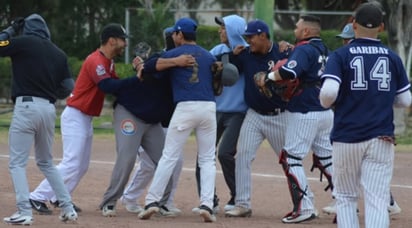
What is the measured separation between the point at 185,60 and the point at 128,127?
0.93 meters

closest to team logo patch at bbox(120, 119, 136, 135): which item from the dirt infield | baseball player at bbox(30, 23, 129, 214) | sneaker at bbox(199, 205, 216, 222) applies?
baseball player at bbox(30, 23, 129, 214)

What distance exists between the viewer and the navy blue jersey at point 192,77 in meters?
9.84

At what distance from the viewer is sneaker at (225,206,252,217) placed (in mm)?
10516

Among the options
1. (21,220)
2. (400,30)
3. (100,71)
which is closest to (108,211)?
(21,220)

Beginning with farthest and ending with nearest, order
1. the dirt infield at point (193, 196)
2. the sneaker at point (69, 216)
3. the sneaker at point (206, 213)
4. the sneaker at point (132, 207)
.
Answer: the sneaker at point (132, 207) → the dirt infield at point (193, 196) → the sneaker at point (206, 213) → the sneaker at point (69, 216)

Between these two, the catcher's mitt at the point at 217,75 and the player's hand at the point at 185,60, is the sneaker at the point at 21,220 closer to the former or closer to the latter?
the player's hand at the point at 185,60

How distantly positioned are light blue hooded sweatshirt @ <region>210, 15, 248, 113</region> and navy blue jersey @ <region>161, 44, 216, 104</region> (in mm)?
758

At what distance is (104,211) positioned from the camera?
404 inches

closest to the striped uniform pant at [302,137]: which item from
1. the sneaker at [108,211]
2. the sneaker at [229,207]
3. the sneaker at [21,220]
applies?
the sneaker at [229,207]

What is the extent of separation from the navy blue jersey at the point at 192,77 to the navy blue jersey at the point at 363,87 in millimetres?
2457

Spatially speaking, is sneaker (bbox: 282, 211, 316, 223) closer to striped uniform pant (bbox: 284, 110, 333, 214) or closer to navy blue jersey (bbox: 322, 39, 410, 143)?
striped uniform pant (bbox: 284, 110, 333, 214)

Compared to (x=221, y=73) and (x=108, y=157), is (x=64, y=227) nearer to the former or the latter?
(x=221, y=73)

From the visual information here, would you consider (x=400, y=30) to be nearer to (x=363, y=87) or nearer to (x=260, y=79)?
(x=260, y=79)

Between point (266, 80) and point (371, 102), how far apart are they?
7.44ft
